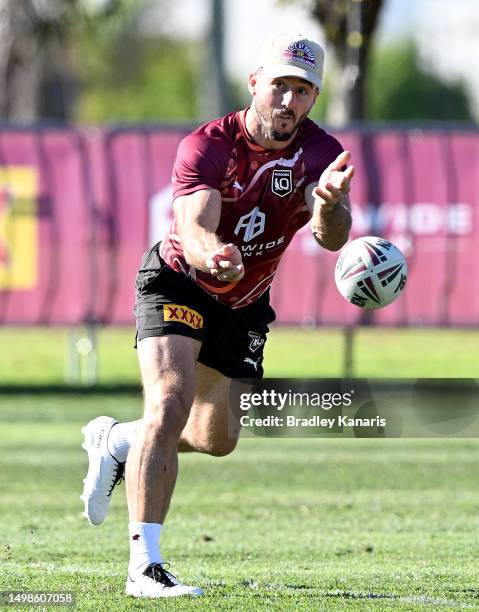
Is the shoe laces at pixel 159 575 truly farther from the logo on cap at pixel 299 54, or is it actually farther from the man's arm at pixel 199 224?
the logo on cap at pixel 299 54

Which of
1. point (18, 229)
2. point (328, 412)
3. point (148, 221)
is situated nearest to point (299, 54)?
point (328, 412)

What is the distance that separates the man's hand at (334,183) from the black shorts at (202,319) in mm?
928

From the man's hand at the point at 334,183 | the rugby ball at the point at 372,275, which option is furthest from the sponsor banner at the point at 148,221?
the man's hand at the point at 334,183

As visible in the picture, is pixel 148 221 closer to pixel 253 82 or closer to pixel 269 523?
pixel 269 523

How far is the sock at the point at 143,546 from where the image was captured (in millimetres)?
6852

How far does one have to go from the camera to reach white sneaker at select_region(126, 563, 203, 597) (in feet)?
22.2

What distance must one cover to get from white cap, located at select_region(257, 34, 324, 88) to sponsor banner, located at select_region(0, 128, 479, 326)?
30.0ft

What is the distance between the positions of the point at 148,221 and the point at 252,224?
30.0ft

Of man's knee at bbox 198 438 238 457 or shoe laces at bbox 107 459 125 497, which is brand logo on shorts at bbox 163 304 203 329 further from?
shoe laces at bbox 107 459 125 497

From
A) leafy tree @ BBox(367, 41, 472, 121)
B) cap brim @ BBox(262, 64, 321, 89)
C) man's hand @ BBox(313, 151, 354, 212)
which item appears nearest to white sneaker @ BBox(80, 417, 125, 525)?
man's hand @ BBox(313, 151, 354, 212)

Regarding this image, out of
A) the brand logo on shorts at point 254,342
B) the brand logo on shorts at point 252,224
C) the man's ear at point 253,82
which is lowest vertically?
the brand logo on shorts at point 254,342

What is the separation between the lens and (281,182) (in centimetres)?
753

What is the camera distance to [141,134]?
1670cm

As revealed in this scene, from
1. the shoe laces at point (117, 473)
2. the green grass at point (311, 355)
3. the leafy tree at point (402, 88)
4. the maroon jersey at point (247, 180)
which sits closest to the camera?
the maroon jersey at point (247, 180)
